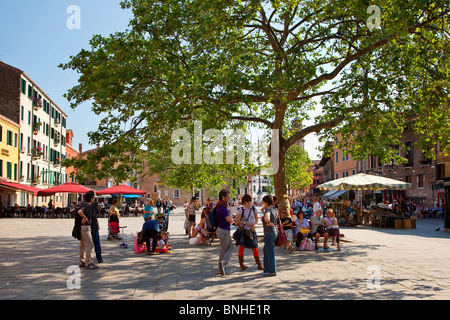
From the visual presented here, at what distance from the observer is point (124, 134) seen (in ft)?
50.1

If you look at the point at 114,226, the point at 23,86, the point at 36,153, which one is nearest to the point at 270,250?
the point at 114,226

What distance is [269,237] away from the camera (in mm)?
9508

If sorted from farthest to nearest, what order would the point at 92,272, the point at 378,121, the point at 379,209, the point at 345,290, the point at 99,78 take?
1. the point at 379,209
2. the point at 378,121
3. the point at 99,78
4. the point at 92,272
5. the point at 345,290

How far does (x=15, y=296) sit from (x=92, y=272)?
2.63 meters

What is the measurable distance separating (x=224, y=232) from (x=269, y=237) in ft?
3.16

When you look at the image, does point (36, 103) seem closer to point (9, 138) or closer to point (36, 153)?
point (36, 153)

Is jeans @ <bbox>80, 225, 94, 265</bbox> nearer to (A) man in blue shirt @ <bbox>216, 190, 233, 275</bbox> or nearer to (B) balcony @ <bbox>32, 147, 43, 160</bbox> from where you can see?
(A) man in blue shirt @ <bbox>216, 190, 233, 275</bbox>

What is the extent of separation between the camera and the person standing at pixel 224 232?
374 inches

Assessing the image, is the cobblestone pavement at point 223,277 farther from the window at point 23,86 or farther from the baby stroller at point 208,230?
the window at point 23,86

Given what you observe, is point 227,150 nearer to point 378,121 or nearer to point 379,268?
point 378,121

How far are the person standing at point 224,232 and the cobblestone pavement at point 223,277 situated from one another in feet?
1.01

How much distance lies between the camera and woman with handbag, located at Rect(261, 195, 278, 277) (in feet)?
30.7
